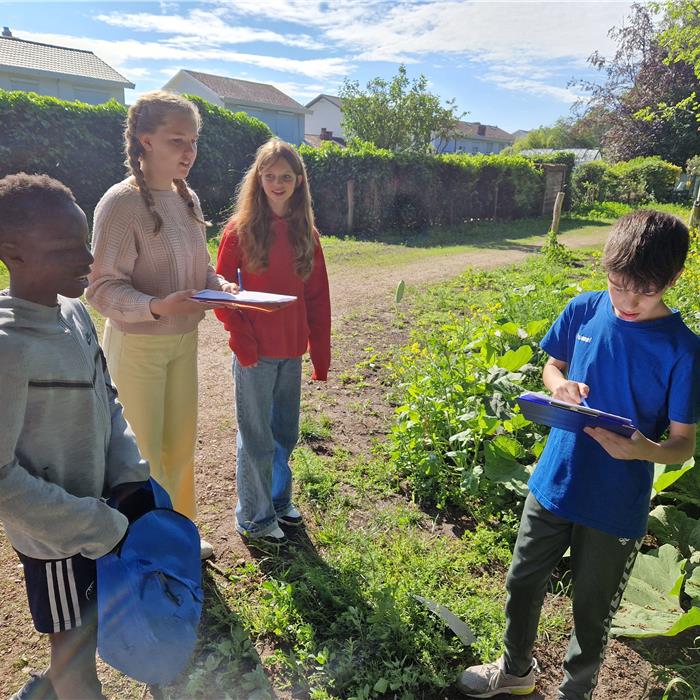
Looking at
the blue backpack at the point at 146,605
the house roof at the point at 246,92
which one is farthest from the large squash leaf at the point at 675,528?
the house roof at the point at 246,92

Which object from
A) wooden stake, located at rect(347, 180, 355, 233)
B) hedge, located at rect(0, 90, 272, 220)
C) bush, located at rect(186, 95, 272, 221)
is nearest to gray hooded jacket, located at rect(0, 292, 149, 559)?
hedge, located at rect(0, 90, 272, 220)

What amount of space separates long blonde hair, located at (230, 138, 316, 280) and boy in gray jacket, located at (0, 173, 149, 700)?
43.7 inches

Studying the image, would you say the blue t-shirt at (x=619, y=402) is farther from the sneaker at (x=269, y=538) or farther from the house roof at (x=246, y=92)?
the house roof at (x=246, y=92)

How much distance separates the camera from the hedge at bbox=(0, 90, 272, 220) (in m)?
9.77

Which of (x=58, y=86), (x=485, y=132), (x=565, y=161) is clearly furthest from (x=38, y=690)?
(x=485, y=132)

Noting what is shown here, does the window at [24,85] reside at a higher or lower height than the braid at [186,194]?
higher

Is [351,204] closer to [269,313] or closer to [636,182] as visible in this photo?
[269,313]

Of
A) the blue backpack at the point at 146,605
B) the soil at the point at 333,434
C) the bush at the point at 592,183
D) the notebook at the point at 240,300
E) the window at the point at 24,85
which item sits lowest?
the soil at the point at 333,434

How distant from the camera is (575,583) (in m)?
1.88

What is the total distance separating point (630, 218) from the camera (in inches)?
67.6

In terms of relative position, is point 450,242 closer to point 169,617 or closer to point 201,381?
point 201,381

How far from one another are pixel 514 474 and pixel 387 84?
2473 cm

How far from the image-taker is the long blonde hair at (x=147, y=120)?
2.14 m

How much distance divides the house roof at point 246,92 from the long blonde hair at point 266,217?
113 feet
